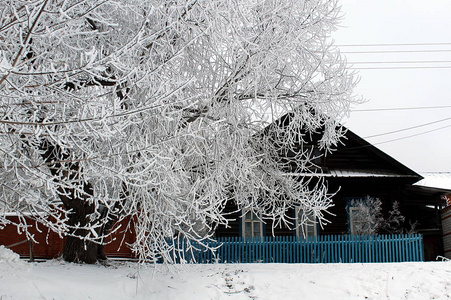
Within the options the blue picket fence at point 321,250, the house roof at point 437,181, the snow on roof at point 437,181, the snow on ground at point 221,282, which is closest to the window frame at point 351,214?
the blue picket fence at point 321,250

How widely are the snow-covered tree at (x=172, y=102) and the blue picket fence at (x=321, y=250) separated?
4.11 m

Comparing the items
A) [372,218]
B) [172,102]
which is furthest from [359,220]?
[172,102]

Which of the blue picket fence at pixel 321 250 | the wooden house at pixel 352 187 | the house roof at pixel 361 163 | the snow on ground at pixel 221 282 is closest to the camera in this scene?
the snow on ground at pixel 221 282

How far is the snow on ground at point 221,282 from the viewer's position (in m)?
7.97

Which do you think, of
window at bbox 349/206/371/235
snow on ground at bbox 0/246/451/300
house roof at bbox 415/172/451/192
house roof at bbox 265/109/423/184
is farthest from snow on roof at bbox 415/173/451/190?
snow on ground at bbox 0/246/451/300

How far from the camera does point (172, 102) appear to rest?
5777 mm

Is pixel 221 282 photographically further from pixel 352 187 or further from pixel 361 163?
pixel 361 163

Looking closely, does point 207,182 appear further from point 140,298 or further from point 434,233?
point 434,233

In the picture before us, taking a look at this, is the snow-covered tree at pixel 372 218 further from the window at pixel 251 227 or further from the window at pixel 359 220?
the window at pixel 251 227

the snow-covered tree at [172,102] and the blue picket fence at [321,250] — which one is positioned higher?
the snow-covered tree at [172,102]

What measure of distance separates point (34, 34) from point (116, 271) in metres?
6.82

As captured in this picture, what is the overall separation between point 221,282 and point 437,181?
51.6 feet

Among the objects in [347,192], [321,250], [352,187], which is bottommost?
[321,250]

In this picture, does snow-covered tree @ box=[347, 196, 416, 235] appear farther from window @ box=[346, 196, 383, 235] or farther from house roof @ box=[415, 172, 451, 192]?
house roof @ box=[415, 172, 451, 192]
